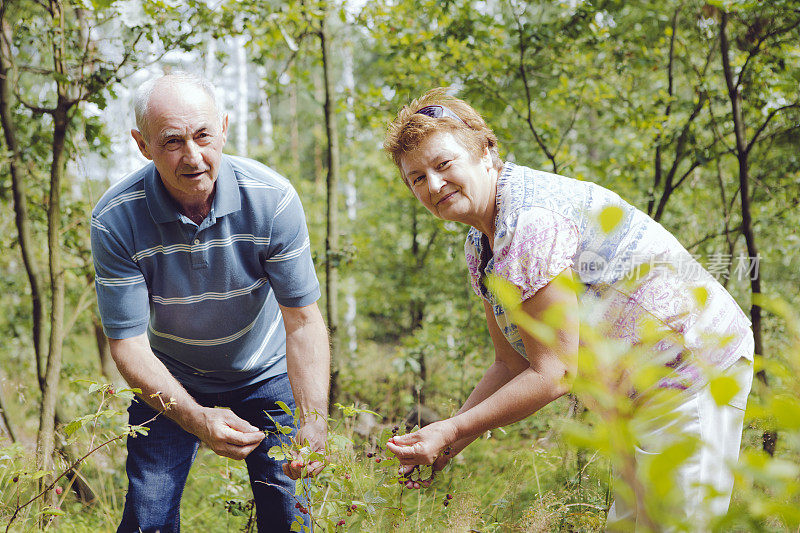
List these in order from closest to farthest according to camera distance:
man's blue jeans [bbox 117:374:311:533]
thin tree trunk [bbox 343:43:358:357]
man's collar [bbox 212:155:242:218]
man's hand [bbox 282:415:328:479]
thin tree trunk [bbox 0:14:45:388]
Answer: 1. man's hand [bbox 282:415:328:479]
2. man's collar [bbox 212:155:242:218]
3. man's blue jeans [bbox 117:374:311:533]
4. thin tree trunk [bbox 0:14:45:388]
5. thin tree trunk [bbox 343:43:358:357]

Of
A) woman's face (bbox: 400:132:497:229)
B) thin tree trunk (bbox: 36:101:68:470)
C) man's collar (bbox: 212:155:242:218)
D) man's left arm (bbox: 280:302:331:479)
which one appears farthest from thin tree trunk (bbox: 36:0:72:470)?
woman's face (bbox: 400:132:497:229)

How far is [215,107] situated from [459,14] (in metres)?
2.35

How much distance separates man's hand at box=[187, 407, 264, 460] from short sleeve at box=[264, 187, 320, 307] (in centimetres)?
46

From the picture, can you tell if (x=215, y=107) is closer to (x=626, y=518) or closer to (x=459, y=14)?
(x=626, y=518)

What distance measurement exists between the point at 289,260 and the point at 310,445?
0.64m

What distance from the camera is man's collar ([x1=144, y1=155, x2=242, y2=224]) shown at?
2.05 metres

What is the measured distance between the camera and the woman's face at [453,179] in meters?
1.72

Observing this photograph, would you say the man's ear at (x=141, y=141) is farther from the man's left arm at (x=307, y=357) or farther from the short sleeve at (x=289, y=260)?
the man's left arm at (x=307, y=357)

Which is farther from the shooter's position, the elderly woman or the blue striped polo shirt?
the blue striped polo shirt

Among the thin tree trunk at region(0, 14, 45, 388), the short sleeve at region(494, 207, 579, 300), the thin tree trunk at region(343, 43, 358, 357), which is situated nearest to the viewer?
the short sleeve at region(494, 207, 579, 300)

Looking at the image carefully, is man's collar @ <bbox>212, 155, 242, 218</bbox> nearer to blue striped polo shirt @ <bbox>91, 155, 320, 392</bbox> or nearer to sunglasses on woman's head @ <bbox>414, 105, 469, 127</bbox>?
blue striped polo shirt @ <bbox>91, 155, 320, 392</bbox>

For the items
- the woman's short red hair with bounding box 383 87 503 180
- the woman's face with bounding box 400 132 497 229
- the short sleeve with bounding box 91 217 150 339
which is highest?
the woman's short red hair with bounding box 383 87 503 180

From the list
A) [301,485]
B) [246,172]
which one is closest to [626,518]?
[301,485]

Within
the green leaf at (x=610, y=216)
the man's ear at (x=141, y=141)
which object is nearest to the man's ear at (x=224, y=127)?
the man's ear at (x=141, y=141)
